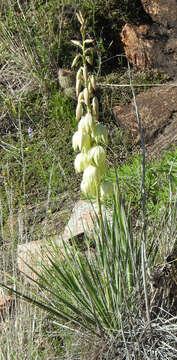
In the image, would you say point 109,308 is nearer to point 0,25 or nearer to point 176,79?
point 176,79

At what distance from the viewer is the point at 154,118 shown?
175 inches

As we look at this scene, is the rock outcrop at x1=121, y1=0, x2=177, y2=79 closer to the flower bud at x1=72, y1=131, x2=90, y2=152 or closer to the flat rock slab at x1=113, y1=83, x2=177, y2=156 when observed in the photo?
the flat rock slab at x1=113, y1=83, x2=177, y2=156

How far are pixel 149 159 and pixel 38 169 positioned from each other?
103cm

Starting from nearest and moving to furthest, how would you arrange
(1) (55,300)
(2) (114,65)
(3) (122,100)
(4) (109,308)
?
(4) (109,308) → (1) (55,300) → (3) (122,100) → (2) (114,65)

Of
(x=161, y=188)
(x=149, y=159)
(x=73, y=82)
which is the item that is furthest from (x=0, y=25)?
(x=161, y=188)

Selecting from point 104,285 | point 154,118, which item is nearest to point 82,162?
point 104,285

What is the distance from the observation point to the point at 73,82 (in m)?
4.80

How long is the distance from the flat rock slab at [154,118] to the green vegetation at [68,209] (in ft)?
0.43

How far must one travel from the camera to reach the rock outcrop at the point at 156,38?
4.79 metres

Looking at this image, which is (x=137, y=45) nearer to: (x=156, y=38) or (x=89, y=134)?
(x=156, y=38)

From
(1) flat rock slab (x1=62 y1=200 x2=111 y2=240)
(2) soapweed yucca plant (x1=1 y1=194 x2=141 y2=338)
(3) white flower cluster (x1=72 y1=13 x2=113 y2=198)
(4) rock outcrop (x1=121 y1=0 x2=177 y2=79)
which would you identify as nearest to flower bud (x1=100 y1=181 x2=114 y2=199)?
(3) white flower cluster (x1=72 y1=13 x2=113 y2=198)

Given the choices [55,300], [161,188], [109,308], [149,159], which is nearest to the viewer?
[109,308]

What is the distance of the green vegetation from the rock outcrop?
13 centimetres

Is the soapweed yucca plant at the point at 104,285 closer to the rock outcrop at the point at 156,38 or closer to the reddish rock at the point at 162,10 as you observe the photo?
the rock outcrop at the point at 156,38
